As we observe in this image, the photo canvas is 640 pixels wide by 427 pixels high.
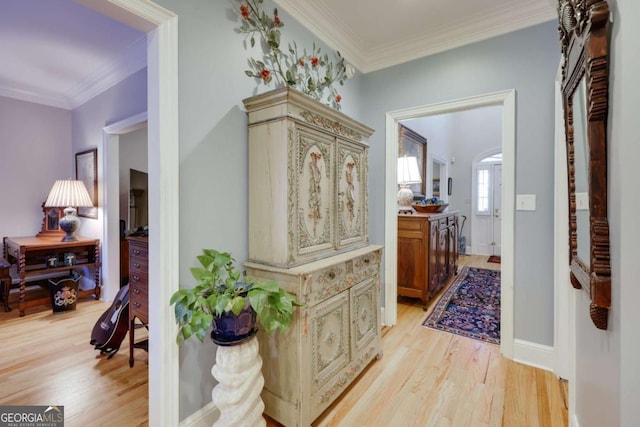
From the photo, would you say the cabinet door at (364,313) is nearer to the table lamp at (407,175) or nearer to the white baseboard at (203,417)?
the white baseboard at (203,417)

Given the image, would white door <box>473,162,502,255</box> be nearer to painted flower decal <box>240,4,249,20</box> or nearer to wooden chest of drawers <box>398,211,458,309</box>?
wooden chest of drawers <box>398,211,458,309</box>

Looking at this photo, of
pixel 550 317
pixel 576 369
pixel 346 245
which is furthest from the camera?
pixel 550 317

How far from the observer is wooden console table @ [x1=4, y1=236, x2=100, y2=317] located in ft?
10.0

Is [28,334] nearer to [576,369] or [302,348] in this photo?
[302,348]

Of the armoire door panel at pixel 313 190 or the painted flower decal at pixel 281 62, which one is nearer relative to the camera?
the armoire door panel at pixel 313 190

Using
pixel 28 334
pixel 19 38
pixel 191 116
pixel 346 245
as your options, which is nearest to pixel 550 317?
pixel 346 245

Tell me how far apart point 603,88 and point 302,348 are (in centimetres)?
150

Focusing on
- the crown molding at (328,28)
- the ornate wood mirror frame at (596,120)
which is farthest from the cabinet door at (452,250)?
the ornate wood mirror frame at (596,120)

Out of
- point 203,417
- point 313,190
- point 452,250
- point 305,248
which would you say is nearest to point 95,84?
point 313,190

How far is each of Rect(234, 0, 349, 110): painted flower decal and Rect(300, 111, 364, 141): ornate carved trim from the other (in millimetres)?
386

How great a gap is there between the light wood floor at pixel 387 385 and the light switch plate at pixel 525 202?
117 centimetres

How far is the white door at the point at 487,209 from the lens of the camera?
6.37 m

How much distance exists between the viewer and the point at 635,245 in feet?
2.23

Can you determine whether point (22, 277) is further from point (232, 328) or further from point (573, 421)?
point (573, 421)
